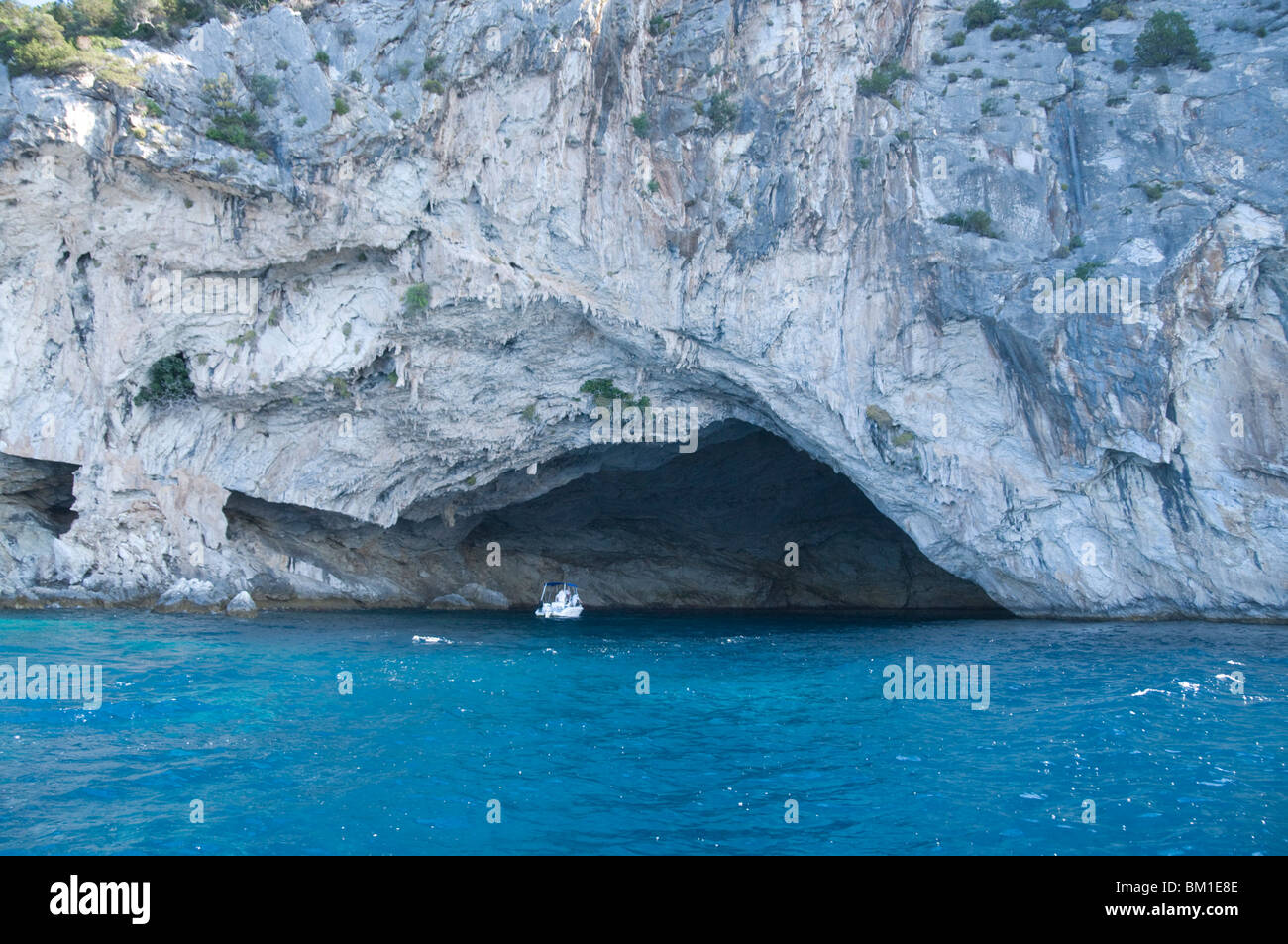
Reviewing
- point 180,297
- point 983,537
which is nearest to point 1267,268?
point 983,537

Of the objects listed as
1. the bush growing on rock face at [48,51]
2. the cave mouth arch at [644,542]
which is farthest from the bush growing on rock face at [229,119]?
the cave mouth arch at [644,542]

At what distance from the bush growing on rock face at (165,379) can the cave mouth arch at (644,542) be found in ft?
13.7

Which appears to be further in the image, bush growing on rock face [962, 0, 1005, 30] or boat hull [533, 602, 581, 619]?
boat hull [533, 602, 581, 619]

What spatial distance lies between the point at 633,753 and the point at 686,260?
610 inches

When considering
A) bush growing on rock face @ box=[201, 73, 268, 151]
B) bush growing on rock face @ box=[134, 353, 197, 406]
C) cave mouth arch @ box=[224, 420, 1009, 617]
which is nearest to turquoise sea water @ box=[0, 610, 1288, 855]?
bush growing on rock face @ box=[134, 353, 197, 406]

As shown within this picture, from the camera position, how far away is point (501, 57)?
21.8 metres

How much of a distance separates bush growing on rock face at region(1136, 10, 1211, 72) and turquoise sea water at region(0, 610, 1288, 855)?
14.3 meters

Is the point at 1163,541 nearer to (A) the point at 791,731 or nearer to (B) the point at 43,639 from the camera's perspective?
(A) the point at 791,731

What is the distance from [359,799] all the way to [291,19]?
21704mm

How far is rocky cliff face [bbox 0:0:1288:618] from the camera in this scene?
68.3 feet

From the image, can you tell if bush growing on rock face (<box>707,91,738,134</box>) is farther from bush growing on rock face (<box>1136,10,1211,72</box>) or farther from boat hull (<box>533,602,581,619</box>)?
boat hull (<box>533,602,581,619</box>)

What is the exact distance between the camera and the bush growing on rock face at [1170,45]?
70.4ft

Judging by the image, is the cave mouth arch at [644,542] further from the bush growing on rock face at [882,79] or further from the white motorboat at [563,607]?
the bush growing on rock face at [882,79]

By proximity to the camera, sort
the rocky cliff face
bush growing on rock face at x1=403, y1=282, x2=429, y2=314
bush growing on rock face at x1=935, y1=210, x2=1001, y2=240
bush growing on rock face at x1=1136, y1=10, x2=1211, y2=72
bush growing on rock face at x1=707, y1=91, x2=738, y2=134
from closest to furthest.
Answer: the rocky cliff face, bush growing on rock face at x1=1136, y1=10, x2=1211, y2=72, bush growing on rock face at x1=935, y1=210, x2=1001, y2=240, bush growing on rock face at x1=403, y1=282, x2=429, y2=314, bush growing on rock face at x1=707, y1=91, x2=738, y2=134
